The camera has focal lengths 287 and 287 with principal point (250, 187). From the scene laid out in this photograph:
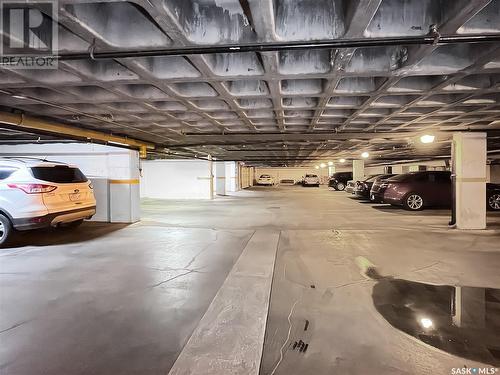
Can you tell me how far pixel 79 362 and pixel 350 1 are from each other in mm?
3392

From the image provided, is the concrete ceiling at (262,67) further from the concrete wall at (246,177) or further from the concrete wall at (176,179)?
the concrete wall at (246,177)

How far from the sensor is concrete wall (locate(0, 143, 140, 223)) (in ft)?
28.0

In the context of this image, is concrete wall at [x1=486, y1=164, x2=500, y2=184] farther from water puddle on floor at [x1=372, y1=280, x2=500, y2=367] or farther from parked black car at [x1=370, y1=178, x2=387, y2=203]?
water puddle on floor at [x1=372, y1=280, x2=500, y2=367]

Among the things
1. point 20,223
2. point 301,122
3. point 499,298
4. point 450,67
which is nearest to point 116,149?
point 20,223

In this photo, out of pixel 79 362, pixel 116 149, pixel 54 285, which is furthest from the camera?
pixel 116 149

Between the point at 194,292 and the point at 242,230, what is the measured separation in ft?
12.5

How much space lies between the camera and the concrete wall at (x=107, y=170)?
8.53 meters

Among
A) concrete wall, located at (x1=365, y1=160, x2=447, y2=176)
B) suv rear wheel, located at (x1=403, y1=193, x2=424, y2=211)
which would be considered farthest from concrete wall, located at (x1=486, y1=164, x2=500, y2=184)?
suv rear wheel, located at (x1=403, y1=193, x2=424, y2=211)

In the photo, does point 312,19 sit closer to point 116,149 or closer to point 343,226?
point 343,226

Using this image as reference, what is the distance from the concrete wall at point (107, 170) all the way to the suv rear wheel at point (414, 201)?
9487mm

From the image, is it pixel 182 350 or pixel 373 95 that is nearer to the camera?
pixel 182 350

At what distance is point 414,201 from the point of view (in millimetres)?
10656

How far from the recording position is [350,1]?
224cm

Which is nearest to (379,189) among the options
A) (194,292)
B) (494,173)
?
(194,292)
